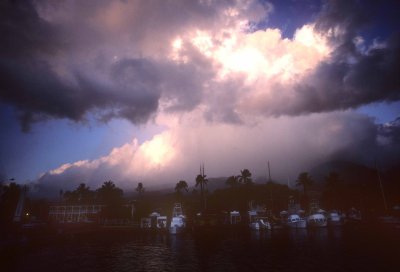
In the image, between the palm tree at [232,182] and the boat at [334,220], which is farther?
the palm tree at [232,182]

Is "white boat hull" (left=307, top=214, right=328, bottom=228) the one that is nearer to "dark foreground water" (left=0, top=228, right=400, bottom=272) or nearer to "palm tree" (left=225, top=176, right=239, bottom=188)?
"dark foreground water" (left=0, top=228, right=400, bottom=272)

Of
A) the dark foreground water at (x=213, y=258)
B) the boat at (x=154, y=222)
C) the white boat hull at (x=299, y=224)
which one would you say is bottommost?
the dark foreground water at (x=213, y=258)

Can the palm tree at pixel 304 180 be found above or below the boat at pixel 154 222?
above

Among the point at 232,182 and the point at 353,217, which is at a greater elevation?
the point at 232,182

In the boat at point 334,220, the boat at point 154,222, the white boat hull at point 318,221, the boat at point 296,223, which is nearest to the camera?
the boat at point 296,223

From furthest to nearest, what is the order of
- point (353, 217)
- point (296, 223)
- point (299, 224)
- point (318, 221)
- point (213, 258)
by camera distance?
point (353, 217), point (296, 223), point (318, 221), point (299, 224), point (213, 258)

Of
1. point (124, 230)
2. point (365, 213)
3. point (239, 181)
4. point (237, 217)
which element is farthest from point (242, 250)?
point (365, 213)

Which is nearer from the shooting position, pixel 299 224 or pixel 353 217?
pixel 299 224

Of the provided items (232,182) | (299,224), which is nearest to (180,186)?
(232,182)

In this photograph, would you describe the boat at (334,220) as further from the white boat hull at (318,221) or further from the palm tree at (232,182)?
the palm tree at (232,182)

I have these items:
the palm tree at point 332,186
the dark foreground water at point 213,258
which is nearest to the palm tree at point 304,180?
the palm tree at point 332,186

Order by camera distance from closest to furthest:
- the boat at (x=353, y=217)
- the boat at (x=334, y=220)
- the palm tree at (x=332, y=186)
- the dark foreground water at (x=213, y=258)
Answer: the dark foreground water at (x=213, y=258)
the boat at (x=334, y=220)
the boat at (x=353, y=217)
the palm tree at (x=332, y=186)

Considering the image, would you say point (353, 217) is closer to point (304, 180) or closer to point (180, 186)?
point (304, 180)

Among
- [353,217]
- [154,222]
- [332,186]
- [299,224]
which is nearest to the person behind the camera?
[299,224]
